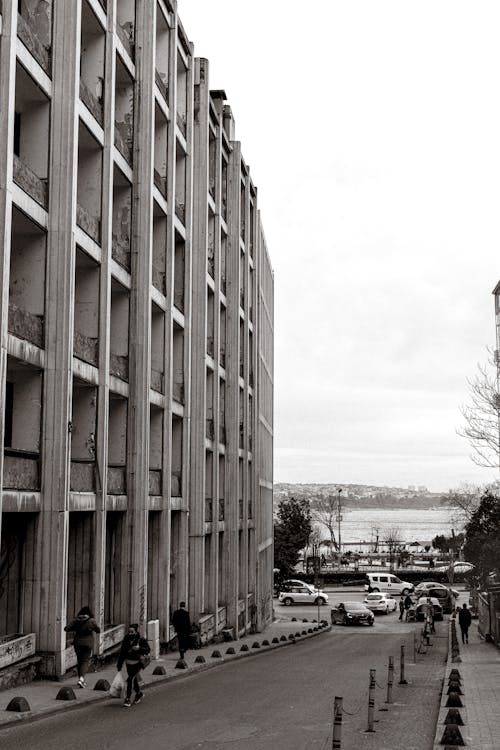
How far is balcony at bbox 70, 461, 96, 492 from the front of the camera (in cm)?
2198

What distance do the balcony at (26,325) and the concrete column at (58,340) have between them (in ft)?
0.58

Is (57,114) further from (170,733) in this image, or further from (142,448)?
(170,733)

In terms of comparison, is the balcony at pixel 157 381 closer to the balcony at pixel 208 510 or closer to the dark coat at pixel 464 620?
the balcony at pixel 208 510

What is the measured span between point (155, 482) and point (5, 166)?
13731 millimetres

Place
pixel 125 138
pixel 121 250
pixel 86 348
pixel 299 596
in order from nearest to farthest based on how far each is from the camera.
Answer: pixel 86 348, pixel 121 250, pixel 125 138, pixel 299 596

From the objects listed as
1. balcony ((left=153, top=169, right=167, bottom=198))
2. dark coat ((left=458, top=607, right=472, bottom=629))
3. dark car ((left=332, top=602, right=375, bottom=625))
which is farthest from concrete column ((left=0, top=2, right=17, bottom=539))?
dark car ((left=332, top=602, right=375, bottom=625))

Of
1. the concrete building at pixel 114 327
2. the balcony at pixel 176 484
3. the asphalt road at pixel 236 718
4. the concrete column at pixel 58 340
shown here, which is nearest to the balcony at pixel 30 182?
the concrete building at pixel 114 327

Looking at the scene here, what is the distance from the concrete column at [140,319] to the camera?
1027 inches

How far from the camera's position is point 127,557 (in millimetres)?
25828

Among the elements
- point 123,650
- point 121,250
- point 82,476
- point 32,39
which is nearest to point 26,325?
point 82,476

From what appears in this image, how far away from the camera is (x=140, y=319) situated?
2678cm

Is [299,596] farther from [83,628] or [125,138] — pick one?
[83,628]

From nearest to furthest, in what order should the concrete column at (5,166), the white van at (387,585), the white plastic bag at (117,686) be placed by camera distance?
the white plastic bag at (117,686), the concrete column at (5,166), the white van at (387,585)

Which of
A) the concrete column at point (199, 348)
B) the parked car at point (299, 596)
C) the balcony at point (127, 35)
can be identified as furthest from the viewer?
the parked car at point (299, 596)
